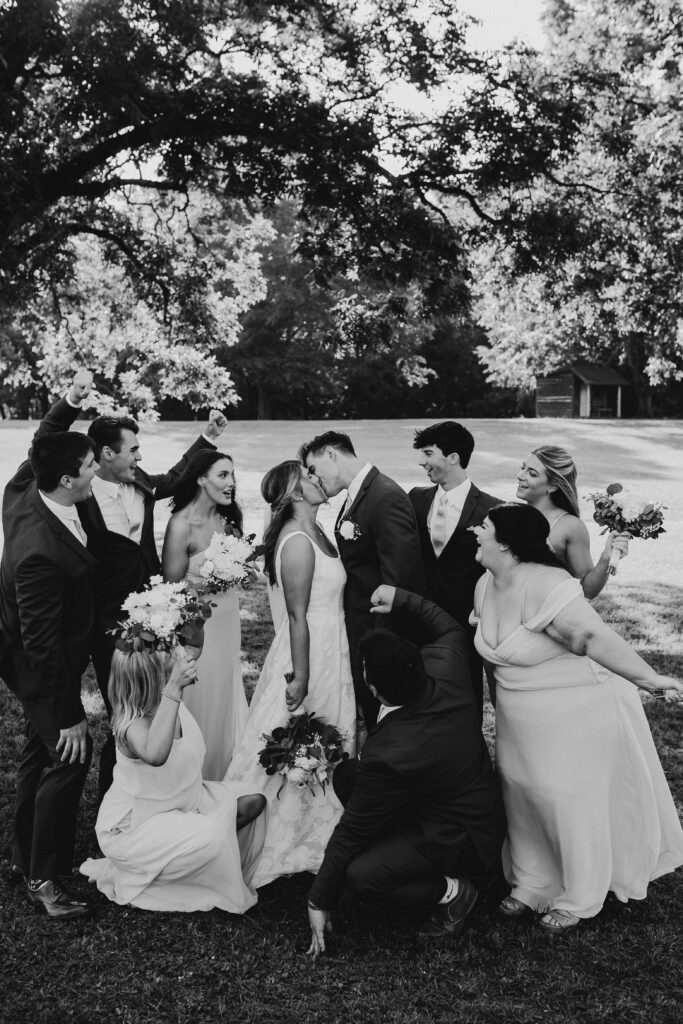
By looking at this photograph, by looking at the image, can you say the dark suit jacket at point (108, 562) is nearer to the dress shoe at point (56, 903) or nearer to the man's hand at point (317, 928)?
the dress shoe at point (56, 903)

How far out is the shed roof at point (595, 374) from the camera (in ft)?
157

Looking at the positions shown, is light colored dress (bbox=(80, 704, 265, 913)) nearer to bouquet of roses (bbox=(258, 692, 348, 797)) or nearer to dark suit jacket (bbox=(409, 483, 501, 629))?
bouquet of roses (bbox=(258, 692, 348, 797))

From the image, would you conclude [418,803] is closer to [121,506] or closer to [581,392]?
[121,506]

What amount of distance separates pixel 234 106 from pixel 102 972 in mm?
10433

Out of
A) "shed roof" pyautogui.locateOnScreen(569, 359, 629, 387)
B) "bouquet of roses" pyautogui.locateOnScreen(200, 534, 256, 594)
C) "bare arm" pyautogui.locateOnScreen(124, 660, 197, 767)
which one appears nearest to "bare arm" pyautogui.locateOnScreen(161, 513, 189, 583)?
"bouquet of roses" pyautogui.locateOnScreen(200, 534, 256, 594)

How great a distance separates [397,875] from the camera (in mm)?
3871

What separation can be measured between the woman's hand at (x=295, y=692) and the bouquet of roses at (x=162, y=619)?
0.75 metres

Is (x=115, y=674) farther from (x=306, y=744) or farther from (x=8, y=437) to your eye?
(x=8, y=437)

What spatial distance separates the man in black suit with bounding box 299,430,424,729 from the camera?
4672mm

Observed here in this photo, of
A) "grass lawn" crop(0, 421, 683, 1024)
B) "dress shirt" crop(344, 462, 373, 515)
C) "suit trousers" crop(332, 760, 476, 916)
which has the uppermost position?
"dress shirt" crop(344, 462, 373, 515)

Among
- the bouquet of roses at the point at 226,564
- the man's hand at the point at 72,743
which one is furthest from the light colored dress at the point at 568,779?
the man's hand at the point at 72,743

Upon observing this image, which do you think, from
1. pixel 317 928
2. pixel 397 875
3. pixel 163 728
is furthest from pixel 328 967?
pixel 163 728

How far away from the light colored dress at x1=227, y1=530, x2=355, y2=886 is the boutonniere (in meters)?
0.14

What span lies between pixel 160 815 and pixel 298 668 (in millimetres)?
984
